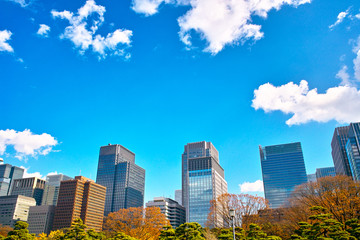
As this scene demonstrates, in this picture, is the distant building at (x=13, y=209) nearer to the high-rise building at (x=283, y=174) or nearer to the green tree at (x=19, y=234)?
the green tree at (x=19, y=234)

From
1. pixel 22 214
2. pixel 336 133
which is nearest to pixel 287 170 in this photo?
pixel 336 133

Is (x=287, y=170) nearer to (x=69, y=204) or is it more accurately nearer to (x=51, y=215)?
(x=69, y=204)

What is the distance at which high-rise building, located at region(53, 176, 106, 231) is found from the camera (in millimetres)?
157000

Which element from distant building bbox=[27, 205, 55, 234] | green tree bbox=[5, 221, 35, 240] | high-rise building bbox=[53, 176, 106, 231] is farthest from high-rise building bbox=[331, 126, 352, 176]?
distant building bbox=[27, 205, 55, 234]

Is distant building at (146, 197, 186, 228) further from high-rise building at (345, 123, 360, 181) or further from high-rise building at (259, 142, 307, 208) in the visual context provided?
high-rise building at (345, 123, 360, 181)

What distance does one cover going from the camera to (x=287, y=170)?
634 ft

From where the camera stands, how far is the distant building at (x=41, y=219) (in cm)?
16012

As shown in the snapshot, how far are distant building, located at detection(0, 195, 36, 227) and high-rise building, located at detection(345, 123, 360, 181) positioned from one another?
202 m

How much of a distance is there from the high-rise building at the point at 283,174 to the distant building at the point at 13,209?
17234 centimetres

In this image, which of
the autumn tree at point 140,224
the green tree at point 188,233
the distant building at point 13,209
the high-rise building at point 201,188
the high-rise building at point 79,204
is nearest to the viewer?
the green tree at point 188,233

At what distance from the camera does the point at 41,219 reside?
16300 cm

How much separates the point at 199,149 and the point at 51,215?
106758 millimetres

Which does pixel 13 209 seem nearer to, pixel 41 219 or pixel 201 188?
pixel 41 219

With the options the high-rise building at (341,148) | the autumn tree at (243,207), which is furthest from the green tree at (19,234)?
the high-rise building at (341,148)
